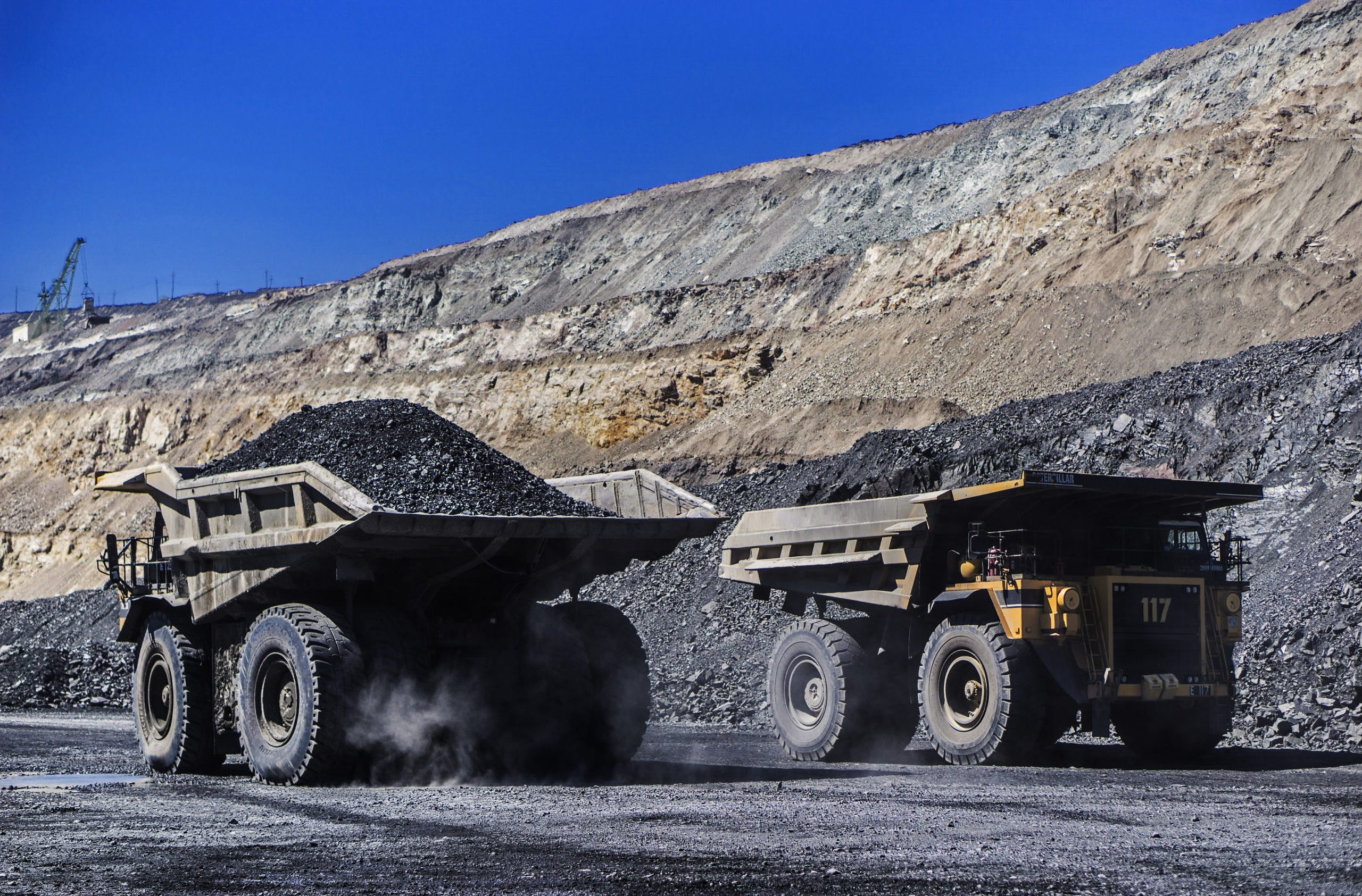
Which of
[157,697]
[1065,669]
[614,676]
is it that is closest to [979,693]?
[1065,669]

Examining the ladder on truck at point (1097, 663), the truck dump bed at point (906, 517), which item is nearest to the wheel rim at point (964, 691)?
the truck dump bed at point (906, 517)

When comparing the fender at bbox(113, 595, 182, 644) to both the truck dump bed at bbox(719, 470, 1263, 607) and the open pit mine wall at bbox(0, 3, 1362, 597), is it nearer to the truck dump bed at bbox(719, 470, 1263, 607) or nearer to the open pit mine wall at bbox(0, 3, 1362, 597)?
the truck dump bed at bbox(719, 470, 1263, 607)

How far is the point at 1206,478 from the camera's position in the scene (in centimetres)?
1983

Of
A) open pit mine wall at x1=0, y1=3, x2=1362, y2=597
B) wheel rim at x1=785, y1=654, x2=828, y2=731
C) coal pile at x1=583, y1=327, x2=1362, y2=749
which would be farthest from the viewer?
open pit mine wall at x1=0, y1=3, x2=1362, y2=597

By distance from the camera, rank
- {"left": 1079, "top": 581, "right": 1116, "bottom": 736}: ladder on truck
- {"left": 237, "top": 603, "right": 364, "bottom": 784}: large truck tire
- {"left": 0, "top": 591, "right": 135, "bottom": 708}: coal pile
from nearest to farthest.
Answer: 1. {"left": 237, "top": 603, "right": 364, "bottom": 784}: large truck tire
2. {"left": 1079, "top": 581, "right": 1116, "bottom": 736}: ladder on truck
3. {"left": 0, "top": 591, "right": 135, "bottom": 708}: coal pile

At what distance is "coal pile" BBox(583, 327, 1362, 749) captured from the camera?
13297 millimetres

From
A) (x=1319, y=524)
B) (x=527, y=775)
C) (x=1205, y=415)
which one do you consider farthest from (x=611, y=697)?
(x=1205, y=415)

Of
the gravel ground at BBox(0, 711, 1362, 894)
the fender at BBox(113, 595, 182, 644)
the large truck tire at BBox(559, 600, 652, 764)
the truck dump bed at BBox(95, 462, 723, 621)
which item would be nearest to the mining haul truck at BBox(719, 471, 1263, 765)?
the gravel ground at BBox(0, 711, 1362, 894)

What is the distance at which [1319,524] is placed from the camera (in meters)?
16.7

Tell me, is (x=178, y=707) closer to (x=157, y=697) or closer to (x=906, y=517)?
(x=157, y=697)

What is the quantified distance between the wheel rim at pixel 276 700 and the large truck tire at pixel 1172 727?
244 inches

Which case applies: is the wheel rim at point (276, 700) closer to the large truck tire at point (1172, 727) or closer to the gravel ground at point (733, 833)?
the gravel ground at point (733, 833)

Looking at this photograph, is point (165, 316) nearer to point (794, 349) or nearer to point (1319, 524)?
point (794, 349)

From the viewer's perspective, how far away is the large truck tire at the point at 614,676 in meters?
11.4
